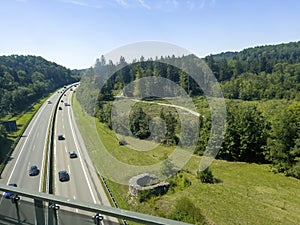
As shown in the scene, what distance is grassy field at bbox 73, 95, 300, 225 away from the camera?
14.8 m

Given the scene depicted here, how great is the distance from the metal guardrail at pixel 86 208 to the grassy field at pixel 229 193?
12.8m

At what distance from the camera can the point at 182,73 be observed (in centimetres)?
5444

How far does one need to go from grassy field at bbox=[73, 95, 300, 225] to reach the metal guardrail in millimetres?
12792

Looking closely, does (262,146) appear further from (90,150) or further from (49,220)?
(49,220)

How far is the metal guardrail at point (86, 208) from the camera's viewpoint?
1.74 metres

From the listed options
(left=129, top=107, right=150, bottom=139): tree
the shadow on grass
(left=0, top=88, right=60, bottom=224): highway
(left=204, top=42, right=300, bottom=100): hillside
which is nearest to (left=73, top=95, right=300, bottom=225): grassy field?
the shadow on grass

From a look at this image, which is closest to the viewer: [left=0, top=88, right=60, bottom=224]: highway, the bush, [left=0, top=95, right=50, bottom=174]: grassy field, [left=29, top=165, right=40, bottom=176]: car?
[left=0, top=88, right=60, bottom=224]: highway

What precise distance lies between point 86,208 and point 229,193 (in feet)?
59.8

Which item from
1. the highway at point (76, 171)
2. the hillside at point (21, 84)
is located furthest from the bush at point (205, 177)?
the hillside at point (21, 84)

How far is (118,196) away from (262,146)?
1786 centimetres

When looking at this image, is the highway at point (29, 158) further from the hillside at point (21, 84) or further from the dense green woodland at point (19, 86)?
the hillside at point (21, 84)

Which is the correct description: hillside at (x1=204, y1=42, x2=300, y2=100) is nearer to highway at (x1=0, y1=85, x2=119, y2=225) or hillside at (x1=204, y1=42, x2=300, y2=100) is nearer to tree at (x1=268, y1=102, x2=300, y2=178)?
tree at (x1=268, y1=102, x2=300, y2=178)

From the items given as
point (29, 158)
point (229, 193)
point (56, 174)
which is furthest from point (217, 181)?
point (29, 158)

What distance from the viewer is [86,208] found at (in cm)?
200
